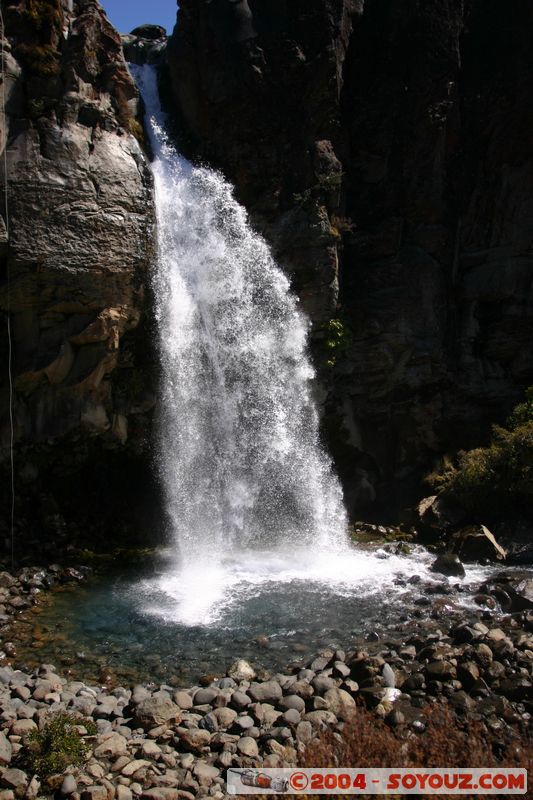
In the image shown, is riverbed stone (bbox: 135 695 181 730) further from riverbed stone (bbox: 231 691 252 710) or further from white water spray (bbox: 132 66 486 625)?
white water spray (bbox: 132 66 486 625)

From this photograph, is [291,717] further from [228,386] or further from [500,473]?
[500,473]

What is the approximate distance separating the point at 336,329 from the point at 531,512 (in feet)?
23.9

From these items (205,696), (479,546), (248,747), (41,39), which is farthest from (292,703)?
(41,39)

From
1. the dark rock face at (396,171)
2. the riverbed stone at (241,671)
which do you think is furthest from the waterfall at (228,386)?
the riverbed stone at (241,671)

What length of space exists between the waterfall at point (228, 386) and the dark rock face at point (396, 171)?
141 cm

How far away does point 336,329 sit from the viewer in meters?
17.6

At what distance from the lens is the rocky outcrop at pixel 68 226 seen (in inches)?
515

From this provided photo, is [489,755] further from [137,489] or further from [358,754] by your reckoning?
[137,489]

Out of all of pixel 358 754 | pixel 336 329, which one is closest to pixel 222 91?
pixel 336 329

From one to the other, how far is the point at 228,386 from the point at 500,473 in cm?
760

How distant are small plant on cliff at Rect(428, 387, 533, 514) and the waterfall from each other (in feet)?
11.2

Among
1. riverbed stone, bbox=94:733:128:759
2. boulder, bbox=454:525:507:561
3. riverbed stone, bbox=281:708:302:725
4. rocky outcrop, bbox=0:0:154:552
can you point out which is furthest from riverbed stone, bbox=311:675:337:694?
rocky outcrop, bbox=0:0:154:552

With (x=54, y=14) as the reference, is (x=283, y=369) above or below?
below

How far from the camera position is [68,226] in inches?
522
